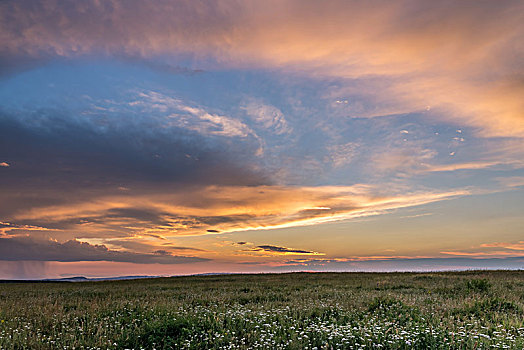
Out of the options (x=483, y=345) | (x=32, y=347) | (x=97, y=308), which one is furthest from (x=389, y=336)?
(x=97, y=308)

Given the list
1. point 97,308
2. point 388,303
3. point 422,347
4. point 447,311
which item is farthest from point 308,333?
point 97,308

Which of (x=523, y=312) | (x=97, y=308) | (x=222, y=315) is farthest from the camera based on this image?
(x=97, y=308)

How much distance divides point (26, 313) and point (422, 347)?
477 inches

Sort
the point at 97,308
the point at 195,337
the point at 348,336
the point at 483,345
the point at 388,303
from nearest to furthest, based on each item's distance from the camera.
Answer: the point at 483,345 → the point at 348,336 → the point at 195,337 → the point at 388,303 → the point at 97,308

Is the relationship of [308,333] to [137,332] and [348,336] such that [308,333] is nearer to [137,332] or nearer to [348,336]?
[348,336]

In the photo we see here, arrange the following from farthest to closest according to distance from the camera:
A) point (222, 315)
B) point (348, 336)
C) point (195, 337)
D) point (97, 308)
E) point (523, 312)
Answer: point (97, 308) → point (523, 312) → point (222, 315) → point (195, 337) → point (348, 336)

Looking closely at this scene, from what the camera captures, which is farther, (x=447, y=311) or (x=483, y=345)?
(x=447, y=311)

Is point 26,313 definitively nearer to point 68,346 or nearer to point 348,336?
point 68,346

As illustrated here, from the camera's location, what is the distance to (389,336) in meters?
7.34

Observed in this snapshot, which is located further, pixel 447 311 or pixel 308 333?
pixel 447 311

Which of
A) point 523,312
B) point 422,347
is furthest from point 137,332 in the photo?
point 523,312

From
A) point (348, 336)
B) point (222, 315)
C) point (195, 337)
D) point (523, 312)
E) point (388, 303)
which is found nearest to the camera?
point (348, 336)

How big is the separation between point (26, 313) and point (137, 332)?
241 inches

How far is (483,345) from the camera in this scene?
22.1ft
